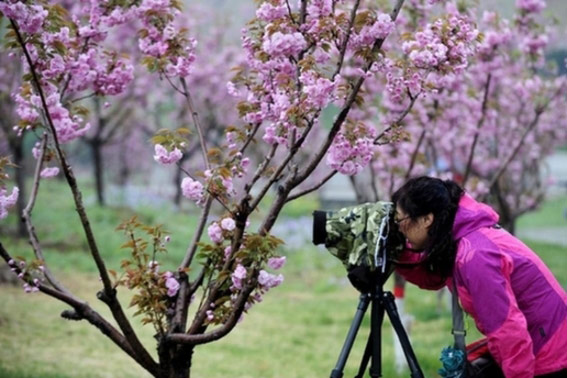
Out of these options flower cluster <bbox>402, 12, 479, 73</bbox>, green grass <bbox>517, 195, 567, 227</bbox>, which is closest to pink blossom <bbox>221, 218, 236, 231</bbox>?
flower cluster <bbox>402, 12, 479, 73</bbox>

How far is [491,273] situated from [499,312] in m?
0.14

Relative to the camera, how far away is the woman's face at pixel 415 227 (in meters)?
3.32

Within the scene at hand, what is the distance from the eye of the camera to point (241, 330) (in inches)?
345

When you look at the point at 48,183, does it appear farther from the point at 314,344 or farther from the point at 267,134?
the point at 267,134

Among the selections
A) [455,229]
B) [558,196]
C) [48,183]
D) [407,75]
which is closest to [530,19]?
[407,75]

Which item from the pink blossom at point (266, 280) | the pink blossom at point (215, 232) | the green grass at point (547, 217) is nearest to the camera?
the pink blossom at point (266, 280)

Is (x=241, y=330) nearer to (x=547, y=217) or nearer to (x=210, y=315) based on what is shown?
(x=210, y=315)

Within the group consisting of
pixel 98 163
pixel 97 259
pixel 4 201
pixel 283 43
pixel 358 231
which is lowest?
pixel 97 259

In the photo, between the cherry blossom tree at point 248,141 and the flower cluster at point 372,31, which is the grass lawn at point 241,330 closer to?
the cherry blossom tree at point 248,141

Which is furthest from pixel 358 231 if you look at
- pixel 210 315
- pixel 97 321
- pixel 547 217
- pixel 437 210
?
pixel 547 217

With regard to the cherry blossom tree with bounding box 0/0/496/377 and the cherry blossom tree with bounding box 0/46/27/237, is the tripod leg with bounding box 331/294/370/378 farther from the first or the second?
the cherry blossom tree with bounding box 0/46/27/237

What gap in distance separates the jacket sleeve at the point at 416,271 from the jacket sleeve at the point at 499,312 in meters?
0.33

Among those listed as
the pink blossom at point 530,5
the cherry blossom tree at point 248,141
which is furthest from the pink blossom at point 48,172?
the pink blossom at point 530,5

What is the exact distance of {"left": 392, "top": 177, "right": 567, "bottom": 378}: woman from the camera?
3.10m
